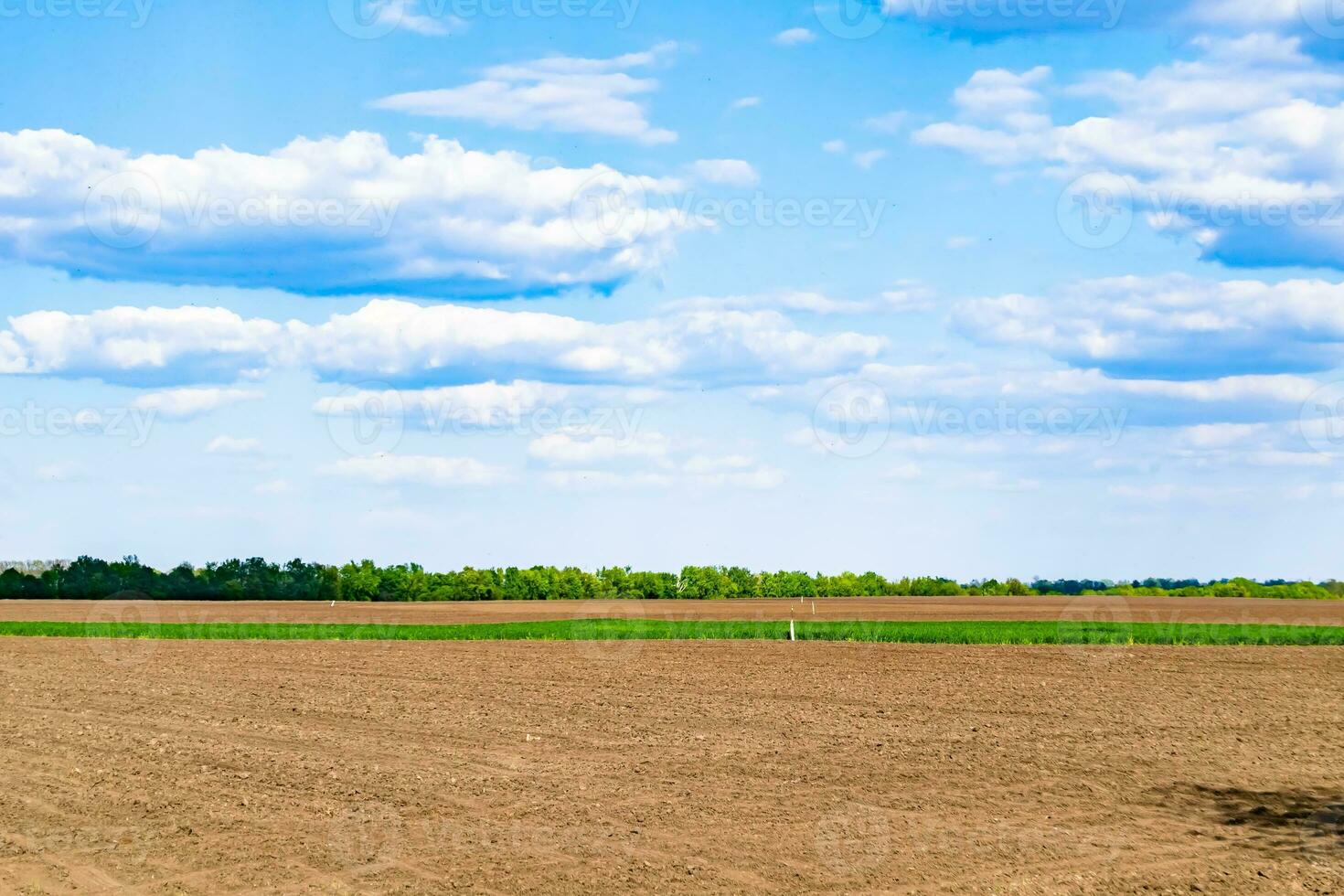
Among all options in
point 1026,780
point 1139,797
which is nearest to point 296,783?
point 1026,780

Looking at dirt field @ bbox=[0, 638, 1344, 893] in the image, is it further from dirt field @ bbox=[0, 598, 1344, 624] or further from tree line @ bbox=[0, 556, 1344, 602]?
tree line @ bbox=[0, 556, 1344, 602]

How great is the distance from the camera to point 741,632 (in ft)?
199

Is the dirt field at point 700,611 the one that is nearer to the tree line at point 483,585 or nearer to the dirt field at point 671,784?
the tree line at point 483,585

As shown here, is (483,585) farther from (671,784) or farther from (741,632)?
(671,784)

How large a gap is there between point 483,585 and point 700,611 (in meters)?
40.3

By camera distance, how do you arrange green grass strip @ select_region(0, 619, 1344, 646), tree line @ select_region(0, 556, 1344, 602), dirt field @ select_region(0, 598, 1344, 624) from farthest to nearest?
tree line @ select_region(0, 556, 1344, 602)
dirt field @ select_region(0, 598, 1344, 624)
green grass strip @ select_region(0, 619, 1344, 646)

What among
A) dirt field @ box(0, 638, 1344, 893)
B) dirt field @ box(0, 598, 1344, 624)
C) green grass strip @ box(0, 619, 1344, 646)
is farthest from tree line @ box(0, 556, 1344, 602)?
dirt field @ box(0, 638, 1344, 893)

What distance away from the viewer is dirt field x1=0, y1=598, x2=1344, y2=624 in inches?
3265

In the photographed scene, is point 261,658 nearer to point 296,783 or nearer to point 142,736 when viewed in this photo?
point 142,736

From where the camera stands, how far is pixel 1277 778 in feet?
68.0

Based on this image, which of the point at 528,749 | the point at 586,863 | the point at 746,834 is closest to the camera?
the point at 586,863

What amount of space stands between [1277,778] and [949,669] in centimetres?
1878

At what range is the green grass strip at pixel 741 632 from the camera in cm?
5534

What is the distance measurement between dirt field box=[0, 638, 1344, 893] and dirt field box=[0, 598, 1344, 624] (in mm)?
46947
